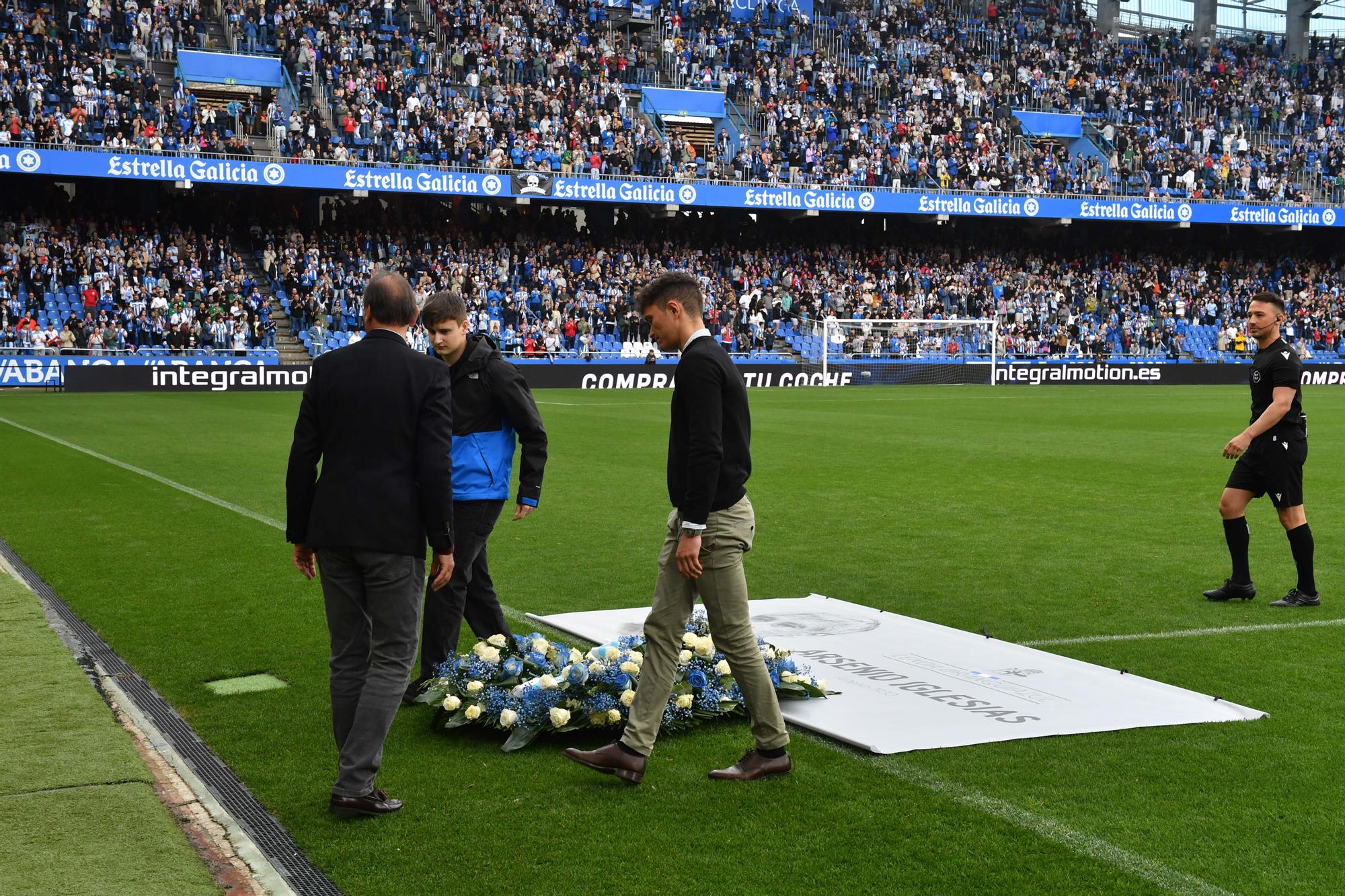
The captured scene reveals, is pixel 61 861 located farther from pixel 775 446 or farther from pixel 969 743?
pixel 775 446

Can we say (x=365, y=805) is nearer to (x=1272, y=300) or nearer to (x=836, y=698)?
(x=836, y=698)

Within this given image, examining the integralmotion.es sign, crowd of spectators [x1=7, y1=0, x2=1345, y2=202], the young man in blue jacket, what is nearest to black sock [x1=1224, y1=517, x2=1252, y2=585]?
the young man in blue jacket

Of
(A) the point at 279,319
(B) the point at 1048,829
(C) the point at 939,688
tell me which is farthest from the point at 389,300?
(A) the point at 279,319

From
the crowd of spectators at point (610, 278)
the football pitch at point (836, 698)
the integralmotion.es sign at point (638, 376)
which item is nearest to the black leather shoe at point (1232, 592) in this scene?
the football pitch at point (836, 698)

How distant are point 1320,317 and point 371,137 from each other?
37.2m

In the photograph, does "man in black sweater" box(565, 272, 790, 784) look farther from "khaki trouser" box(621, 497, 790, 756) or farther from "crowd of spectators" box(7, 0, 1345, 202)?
"crowd of spectators" box(7, 0, 1345, 202)

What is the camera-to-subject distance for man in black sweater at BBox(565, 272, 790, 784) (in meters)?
4.77

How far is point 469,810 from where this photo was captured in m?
4.85

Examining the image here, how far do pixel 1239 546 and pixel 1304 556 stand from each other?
41 cm

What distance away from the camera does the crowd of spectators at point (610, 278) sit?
38.9 metres

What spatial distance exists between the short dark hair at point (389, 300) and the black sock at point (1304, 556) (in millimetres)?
6436

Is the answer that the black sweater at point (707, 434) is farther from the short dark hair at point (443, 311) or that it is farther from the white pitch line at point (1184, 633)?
the white pitch line at point (1184, 633)

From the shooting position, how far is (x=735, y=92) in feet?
173

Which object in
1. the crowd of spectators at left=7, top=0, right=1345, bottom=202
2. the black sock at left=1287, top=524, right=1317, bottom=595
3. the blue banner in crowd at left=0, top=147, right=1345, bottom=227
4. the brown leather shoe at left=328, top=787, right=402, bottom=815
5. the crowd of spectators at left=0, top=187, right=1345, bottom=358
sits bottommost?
the brown leather shoe at left=328, top=787, right=402, bottom=815
